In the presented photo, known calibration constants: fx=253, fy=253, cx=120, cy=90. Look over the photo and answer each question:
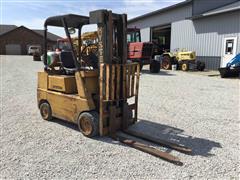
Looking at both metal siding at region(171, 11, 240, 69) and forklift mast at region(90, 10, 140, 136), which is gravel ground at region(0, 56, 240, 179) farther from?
metal siding at region(171, 11, 240, 69)

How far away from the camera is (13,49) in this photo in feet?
166

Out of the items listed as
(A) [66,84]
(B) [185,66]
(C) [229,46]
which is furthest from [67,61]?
(C) [229,46]

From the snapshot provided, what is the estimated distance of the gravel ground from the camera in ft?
11.3

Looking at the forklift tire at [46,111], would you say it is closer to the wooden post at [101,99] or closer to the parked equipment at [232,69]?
the wooden post at [101,99]

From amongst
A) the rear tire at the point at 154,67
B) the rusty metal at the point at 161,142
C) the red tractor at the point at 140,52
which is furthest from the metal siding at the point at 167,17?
the rusty metal at the point at 161,142

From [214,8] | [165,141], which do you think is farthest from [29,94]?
[214,8]

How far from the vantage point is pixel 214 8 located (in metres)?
19.5

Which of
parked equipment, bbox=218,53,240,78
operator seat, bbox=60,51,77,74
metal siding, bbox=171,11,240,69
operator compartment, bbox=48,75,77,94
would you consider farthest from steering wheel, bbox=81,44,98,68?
metal siding, bbox=171,11,240,69

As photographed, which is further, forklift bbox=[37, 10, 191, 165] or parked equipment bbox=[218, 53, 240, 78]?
parked equipment bbox=[218, 53, 240, 78]

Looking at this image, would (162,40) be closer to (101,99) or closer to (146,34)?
(146,34)

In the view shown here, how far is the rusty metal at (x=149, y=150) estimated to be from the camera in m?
3.74

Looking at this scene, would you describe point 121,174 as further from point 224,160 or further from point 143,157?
point 224,160

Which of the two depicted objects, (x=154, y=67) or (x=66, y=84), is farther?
(x=154, y=67)

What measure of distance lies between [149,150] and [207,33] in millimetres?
16154
